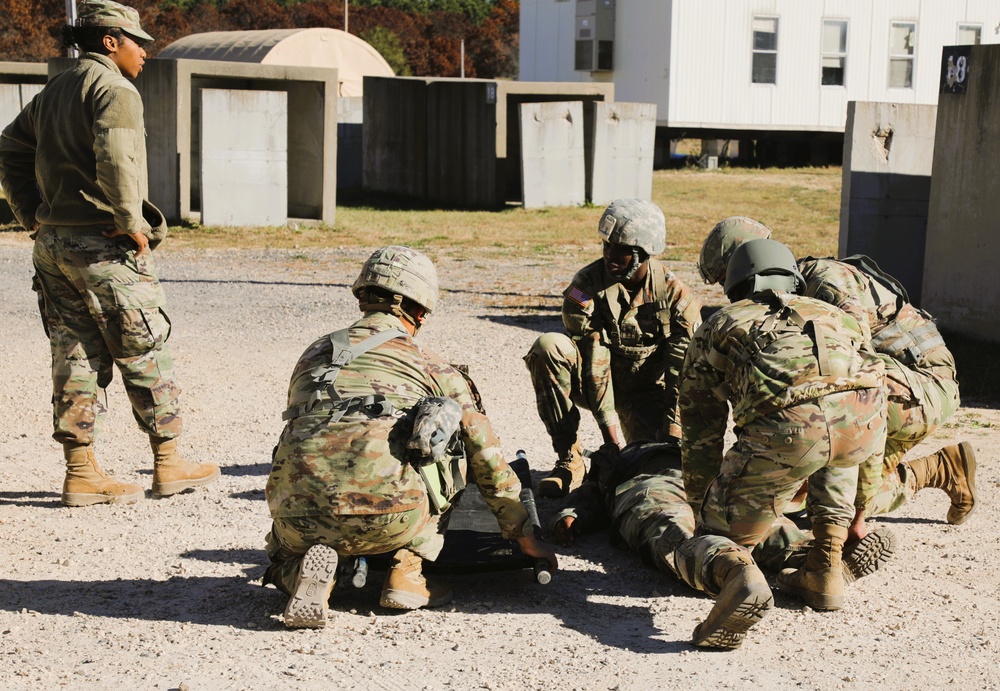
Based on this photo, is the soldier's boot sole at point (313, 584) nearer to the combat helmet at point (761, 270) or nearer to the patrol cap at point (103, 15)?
the combat helmet at point (761, 270)

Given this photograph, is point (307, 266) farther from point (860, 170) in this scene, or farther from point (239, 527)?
point (239, 527)

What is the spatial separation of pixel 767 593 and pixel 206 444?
12.1 ft

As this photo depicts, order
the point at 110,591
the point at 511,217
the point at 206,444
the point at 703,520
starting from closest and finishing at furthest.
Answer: the point at 703,520 < the point at 110,591 < the point at 206,444 < the point at 511,217

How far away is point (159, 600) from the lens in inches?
174

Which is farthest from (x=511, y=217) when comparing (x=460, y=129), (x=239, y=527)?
(x=239, y=527)

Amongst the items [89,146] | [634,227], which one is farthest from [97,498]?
[634,227]

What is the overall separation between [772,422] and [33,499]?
3.38 m

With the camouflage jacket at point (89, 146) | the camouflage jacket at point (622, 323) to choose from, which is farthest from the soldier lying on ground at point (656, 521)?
the camouflage jacket at point (89, 146)

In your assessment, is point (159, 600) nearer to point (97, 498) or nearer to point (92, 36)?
point (97, 498)

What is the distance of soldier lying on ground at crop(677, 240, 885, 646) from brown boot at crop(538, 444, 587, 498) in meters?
1.38

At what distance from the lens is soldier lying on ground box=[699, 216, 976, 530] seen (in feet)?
16.3

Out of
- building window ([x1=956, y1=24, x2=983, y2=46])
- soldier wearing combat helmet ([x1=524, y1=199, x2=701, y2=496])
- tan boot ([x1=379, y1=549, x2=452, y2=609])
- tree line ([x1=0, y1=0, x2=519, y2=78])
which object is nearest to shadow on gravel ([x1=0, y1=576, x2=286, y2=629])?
tan boot ([x1=379, y1=549, x2=452, y2=609])

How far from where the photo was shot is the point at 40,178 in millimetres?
5348

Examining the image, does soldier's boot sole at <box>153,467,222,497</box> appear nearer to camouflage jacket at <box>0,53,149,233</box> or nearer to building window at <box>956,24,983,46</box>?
camouflage jacket at <box>0,53,149,233</box>
